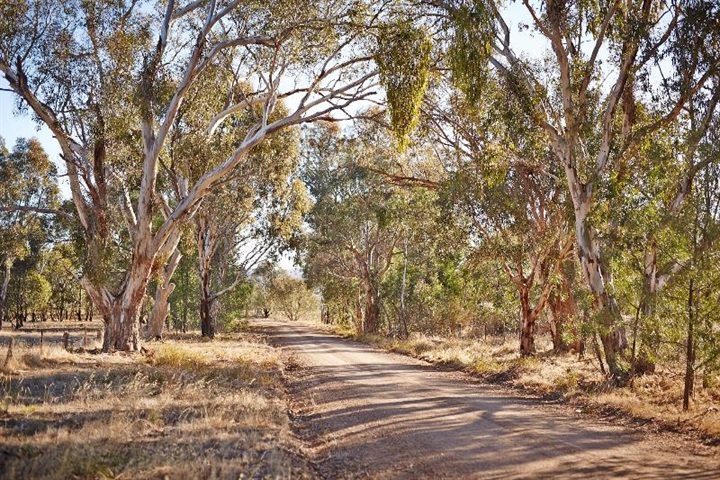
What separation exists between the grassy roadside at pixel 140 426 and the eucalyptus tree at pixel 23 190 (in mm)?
19267

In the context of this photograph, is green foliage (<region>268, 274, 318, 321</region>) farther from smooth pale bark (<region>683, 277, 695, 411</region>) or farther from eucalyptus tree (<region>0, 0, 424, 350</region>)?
smooth pale bark (<region>683, 277, 695, 411</region>)

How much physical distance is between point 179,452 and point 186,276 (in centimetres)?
4108

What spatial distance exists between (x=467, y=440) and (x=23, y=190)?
33850 millimetres

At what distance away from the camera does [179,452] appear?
565cm

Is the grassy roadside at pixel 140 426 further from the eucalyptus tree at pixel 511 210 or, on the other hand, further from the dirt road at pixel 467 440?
the eucalyptus tree at pixel 511 210

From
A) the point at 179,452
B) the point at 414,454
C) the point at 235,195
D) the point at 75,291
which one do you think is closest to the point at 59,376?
the point at 179,452

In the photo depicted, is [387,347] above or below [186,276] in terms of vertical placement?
below

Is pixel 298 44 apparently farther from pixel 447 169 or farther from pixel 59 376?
pixel 59 376

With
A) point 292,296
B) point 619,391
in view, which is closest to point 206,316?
point 619,391

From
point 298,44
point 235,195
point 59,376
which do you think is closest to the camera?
point 59,376

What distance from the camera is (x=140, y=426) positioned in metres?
6.73

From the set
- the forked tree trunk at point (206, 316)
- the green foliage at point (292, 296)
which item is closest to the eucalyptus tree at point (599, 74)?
the forked tree trunk at point (206, 316)

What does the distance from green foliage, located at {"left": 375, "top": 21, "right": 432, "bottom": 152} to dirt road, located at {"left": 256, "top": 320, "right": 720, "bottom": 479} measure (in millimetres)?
5422

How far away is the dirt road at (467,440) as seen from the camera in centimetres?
579
